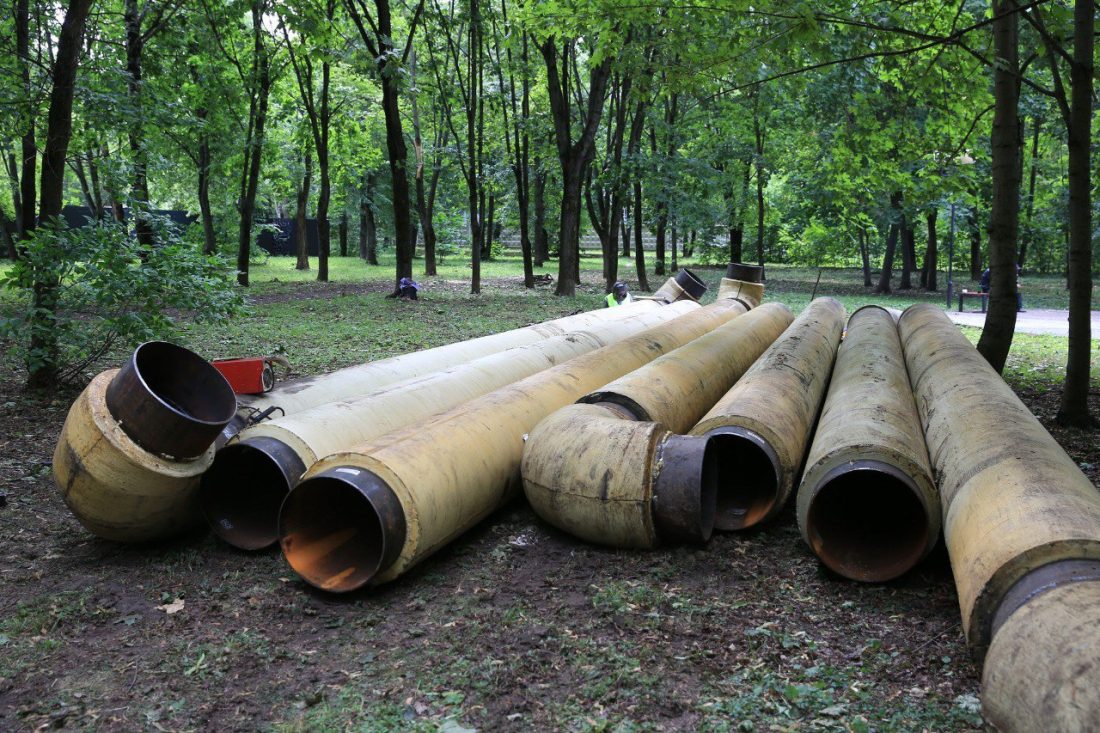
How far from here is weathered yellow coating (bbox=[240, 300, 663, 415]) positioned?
17.4 ft

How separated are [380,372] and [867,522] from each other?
12.1 feet

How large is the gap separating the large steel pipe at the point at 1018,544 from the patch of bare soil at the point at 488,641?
0.42m

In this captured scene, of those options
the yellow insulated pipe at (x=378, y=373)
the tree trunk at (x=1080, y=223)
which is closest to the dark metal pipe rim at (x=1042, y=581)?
the yellow insulated pipe at (x=378, y=373)

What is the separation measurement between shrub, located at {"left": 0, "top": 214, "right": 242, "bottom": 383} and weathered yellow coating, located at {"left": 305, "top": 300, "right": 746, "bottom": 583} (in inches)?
145

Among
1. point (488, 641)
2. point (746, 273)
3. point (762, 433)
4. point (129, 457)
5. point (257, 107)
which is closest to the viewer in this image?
point (488, 641)

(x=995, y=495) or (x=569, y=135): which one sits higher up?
(x=569, y=135)

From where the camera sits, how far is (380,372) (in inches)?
241

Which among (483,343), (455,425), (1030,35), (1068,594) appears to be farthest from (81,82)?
(1030,35)

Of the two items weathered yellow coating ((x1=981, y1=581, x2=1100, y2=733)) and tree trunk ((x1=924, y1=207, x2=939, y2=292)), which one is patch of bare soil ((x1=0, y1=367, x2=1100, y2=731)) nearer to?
weathered yellow coating ((x1=981, y1=581, x2=1100, y2=733))

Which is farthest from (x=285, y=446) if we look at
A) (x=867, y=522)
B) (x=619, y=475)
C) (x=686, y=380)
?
(x=867, y=522)

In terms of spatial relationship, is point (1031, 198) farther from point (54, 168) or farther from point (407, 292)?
point (54, 168)

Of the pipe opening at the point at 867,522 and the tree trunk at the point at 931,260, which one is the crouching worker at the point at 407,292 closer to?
the pipe opening at the point at 867,522

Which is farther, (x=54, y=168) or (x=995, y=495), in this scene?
(x=54, y=168)

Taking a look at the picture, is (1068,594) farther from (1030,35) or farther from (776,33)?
(1030,35)
